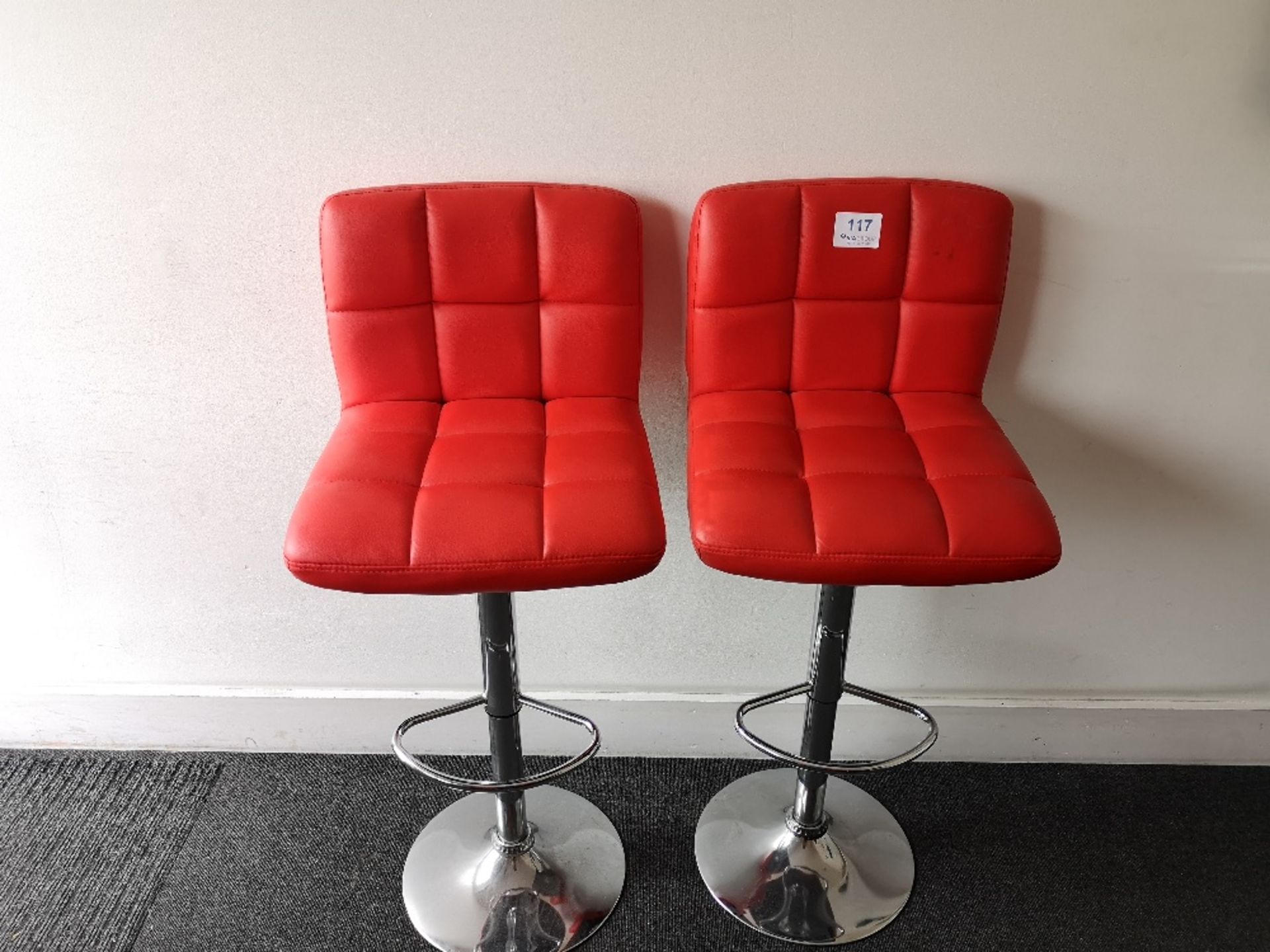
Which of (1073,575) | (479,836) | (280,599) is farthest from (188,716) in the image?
(1073,575)

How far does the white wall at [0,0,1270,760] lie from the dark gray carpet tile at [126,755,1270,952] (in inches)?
4.0

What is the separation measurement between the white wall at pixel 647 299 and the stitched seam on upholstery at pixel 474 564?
1.84ft

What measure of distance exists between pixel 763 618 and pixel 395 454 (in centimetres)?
90

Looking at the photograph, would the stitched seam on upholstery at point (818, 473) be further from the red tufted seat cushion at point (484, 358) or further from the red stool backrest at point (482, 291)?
the red stool backrest at point (482, 291)

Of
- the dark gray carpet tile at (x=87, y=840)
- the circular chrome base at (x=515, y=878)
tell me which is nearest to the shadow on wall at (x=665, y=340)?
Answer: the circular chrome base at (x=515, y=878)

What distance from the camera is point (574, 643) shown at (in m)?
2.09

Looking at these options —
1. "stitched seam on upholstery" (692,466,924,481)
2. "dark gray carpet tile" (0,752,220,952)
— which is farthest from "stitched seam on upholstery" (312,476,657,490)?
"dark gray carpet tile" (0,752,220,952)

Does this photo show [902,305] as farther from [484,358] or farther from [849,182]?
[484,358]

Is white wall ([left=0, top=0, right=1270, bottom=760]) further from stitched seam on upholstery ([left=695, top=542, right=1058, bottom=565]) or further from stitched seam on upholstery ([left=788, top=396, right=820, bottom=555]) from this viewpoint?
stitched seam on upholstery ([left=695, top=542, right=1058, bottom=565])

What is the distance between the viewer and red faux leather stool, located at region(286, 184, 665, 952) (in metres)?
1.32

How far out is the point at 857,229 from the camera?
158 cm

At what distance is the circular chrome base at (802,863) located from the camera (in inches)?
72.9

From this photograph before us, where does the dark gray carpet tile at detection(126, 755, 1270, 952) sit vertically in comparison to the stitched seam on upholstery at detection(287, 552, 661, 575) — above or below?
below

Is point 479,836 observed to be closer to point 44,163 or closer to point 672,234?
point 672,234
